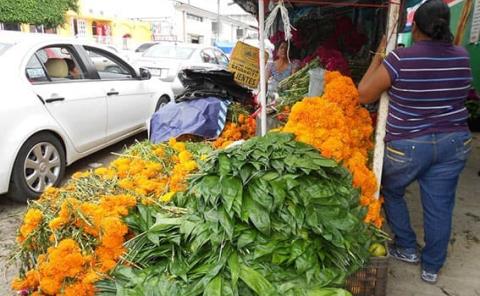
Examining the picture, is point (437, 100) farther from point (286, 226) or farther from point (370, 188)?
point (286, 226)

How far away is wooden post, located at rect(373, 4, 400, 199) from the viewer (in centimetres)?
256

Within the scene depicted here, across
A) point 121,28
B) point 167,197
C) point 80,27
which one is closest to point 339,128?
point 167,197

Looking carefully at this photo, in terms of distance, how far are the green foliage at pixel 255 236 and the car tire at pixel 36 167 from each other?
2.32 m

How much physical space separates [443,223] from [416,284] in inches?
20.3

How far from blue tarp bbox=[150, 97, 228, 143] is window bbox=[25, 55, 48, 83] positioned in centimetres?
126

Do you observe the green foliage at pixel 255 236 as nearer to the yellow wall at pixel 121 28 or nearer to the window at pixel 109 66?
the window at pixel 109 66

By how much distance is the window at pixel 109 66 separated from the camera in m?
5.47

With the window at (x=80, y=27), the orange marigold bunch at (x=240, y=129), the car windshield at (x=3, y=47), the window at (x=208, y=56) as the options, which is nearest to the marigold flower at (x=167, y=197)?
the orange marigold bunch at (x=240, y=129)

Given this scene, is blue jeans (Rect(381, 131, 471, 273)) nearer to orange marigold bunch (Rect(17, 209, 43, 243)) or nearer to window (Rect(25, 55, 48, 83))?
orange marigold bunch (Rect(17, 209, 43, 243))

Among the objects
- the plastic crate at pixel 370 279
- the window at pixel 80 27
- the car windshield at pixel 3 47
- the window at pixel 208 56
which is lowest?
the plastic crate at pixel 370 279

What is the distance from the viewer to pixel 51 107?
4.30 m

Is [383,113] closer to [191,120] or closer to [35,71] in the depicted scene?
[191,120]

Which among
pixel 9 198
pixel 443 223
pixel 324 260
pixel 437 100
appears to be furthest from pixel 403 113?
pixel 9 198

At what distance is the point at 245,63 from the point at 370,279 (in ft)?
8.01
